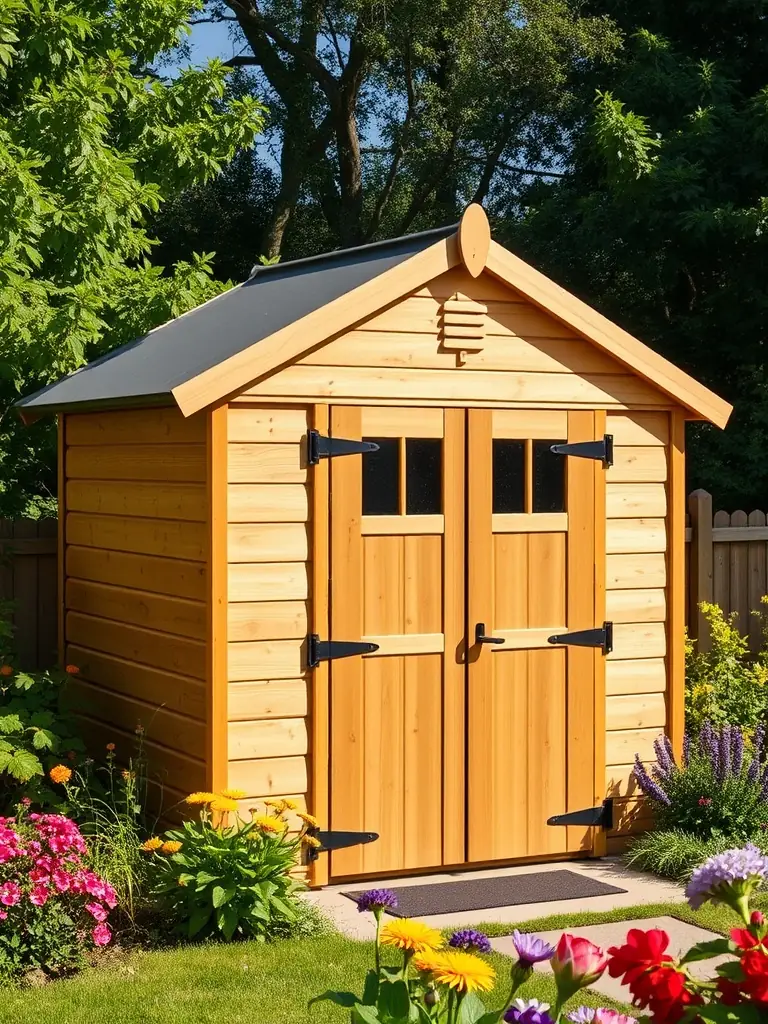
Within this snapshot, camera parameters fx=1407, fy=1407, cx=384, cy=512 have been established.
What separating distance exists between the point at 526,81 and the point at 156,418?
1422cm

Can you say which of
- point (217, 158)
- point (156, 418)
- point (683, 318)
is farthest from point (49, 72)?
point (683, 318)

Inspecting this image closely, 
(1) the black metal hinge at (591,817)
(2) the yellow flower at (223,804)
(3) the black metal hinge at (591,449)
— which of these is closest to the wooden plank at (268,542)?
(2) the yellow flower at (223,804)

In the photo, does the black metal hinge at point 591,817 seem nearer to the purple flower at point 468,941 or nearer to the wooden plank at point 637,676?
the wooden plank at point 637,676

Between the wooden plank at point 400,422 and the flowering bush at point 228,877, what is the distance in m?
1.91

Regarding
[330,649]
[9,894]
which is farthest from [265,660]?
[9,894]

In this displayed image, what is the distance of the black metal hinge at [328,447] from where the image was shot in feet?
22.5

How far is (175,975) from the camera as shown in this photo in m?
5.44

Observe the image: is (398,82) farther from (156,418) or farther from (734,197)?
(156,418)

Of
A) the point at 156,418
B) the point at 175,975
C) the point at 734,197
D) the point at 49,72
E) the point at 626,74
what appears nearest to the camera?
the point at 175,975

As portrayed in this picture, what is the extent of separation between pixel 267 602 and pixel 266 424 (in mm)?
860

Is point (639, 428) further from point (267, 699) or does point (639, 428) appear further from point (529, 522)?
point (267, 699)

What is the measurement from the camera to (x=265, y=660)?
22.2 ft

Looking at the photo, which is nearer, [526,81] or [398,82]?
[526,81]

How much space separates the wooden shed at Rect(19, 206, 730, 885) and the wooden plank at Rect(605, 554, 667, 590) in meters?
0.02
